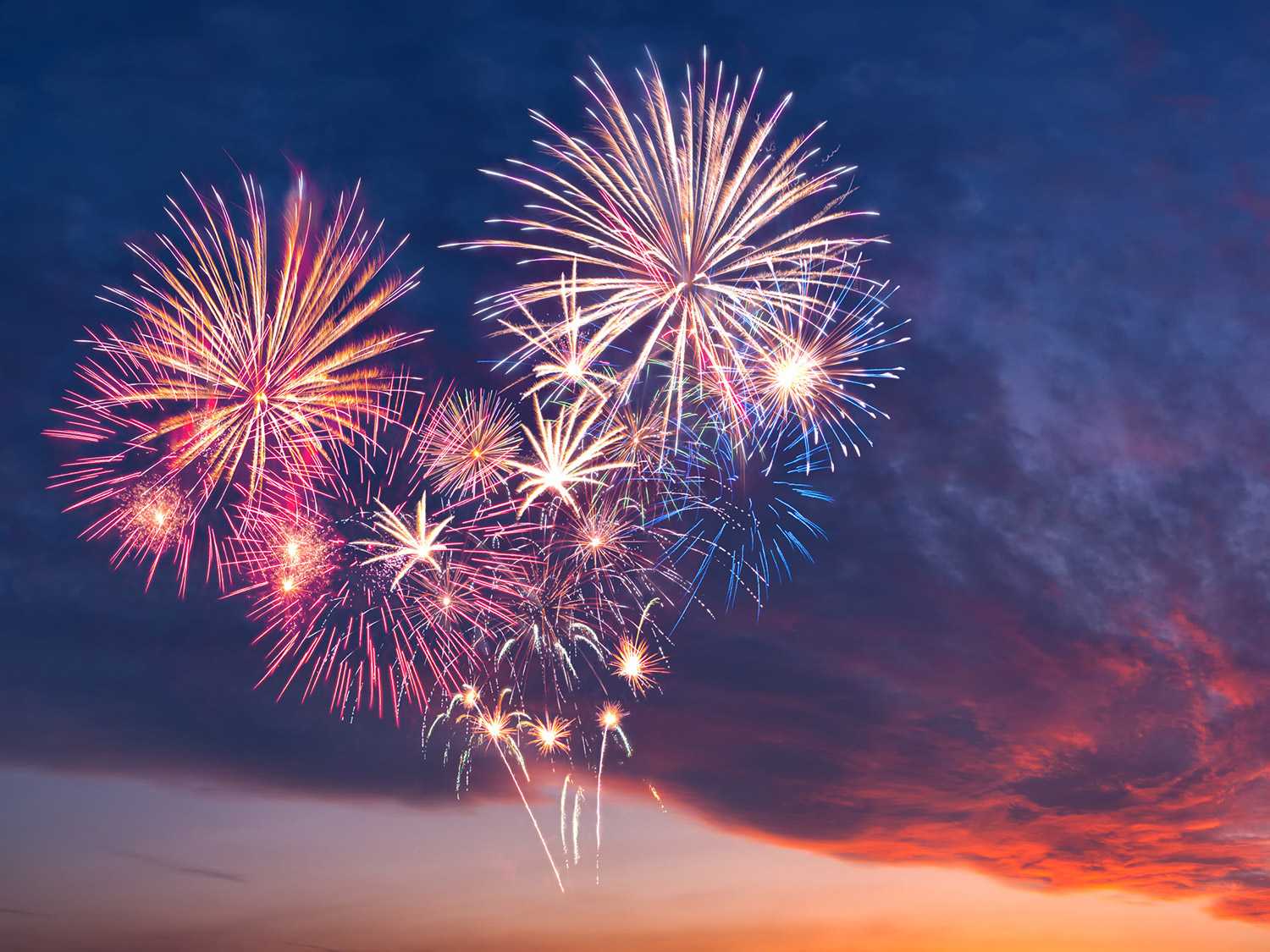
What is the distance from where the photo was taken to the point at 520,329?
2794 centimetres

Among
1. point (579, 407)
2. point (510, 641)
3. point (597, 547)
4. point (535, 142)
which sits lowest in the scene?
point (510, 641)

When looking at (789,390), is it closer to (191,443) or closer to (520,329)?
(520,329)

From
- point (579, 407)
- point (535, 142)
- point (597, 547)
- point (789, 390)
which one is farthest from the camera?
point (597, 547)

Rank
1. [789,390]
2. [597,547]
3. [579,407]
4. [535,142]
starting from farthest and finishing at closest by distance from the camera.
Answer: [597,547] → [579,407] → [789,390] → [535,142]

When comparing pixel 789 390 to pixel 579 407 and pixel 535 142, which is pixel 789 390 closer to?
pixel 579 407

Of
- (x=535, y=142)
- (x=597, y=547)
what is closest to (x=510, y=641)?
(x=597, y=547)

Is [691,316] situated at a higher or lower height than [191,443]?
higher

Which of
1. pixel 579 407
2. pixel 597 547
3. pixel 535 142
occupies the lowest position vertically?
pixel 597 547

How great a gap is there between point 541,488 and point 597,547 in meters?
3.41

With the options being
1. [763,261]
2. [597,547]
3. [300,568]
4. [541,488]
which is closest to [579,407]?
[541,488]

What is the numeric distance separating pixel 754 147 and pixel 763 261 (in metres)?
2.73

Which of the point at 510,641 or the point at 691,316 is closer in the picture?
the point at 691,316

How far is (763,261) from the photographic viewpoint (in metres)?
27.6

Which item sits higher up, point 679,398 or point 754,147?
point 754,147
